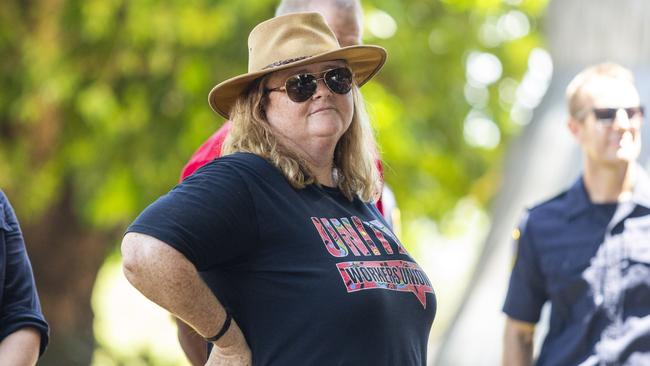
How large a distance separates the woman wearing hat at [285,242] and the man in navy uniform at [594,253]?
3.65ft

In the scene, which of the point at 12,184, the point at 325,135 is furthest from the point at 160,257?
the point at 12,184

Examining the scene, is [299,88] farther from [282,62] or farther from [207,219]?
[207,219]

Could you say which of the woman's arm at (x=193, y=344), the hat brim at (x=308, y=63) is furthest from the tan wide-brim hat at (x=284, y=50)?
the woman's arm at (x=193, y=344)

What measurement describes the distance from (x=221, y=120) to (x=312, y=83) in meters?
5.30

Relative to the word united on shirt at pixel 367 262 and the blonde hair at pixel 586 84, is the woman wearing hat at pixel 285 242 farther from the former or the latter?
the blonde hair at pixel 586 84

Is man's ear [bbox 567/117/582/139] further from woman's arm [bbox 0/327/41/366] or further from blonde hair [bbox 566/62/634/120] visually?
woman's arm [bbox 0/327/41/366]

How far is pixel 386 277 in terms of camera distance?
2.97 meters

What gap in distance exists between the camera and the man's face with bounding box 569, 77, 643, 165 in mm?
4203

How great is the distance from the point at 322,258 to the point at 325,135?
37cm

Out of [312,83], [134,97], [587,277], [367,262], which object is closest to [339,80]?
[312,83]

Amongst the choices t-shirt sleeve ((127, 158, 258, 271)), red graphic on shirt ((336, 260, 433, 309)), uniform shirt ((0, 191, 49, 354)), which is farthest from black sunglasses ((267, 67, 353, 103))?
uniform shirt ((0, 191, 49, 354))

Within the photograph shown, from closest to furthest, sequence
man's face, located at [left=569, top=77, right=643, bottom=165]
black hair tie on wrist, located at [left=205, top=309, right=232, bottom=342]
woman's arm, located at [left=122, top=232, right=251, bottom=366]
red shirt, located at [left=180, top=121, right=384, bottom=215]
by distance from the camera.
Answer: woman's arm, located at [left=122, top=232, right=251, bottom=366] < black hair tie on wrist, located at [left=205, top=309, right=232, bottom=342] < red shirt, located at [left=180, top=121, right=384, bottom=215] < man's face, located at [left=569, top=77, right=643, bottom=165]

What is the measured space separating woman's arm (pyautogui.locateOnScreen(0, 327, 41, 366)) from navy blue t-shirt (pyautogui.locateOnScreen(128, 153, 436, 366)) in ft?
1.64

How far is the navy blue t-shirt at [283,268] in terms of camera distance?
2.78 m
